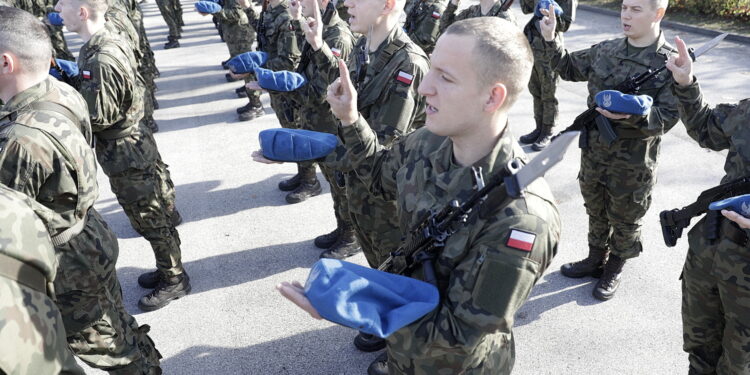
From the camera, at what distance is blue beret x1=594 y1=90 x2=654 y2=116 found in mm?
2965

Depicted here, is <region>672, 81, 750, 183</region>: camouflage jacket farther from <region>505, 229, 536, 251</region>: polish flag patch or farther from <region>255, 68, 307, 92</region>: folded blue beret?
<region>255, 68, 307, 92</region>: folded blue beret

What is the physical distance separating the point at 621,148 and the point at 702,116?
0.74 meters

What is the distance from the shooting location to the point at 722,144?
2672mm

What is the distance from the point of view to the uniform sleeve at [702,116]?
2.64 metres

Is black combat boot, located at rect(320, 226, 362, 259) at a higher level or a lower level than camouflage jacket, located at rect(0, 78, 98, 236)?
lower

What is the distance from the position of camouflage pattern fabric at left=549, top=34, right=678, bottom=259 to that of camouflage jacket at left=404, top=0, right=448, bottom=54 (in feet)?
11.6

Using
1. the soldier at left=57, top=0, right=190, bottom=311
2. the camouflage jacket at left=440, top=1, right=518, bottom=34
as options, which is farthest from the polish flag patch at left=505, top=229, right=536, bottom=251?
the camouflage jacket at left=440, top=1, right=518, bottom=34

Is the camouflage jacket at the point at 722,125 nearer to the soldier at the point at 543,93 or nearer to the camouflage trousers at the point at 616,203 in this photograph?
the camouflage trousers at the point at 616,203

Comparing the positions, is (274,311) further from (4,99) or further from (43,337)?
(43,337)

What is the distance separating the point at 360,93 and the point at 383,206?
0.70 meters

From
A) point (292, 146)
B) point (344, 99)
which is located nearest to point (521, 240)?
point (344, 99)

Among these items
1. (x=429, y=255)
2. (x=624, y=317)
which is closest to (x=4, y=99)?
(x=429, y=255)

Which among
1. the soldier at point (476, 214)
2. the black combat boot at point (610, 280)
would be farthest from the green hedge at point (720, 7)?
the soldier at point (476, 214)

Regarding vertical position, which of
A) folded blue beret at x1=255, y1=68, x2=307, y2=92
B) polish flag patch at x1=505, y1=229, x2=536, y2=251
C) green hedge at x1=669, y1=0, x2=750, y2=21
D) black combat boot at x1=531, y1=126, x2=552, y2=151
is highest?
polish flag patch at x1=505, y1=229, x2=536, y2=251
